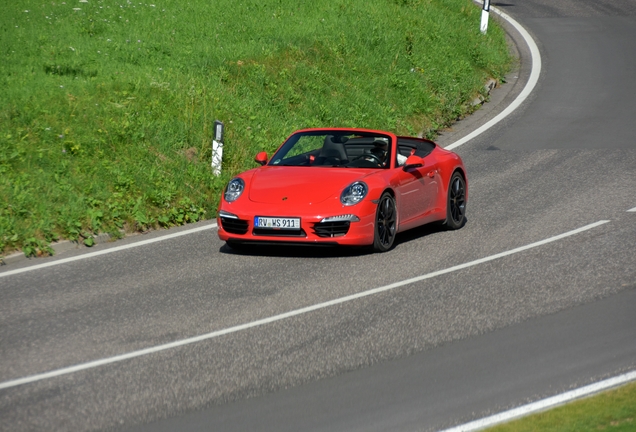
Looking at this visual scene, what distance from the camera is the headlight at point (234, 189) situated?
11797 millimetres

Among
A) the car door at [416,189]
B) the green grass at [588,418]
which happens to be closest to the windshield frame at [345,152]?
the car door at [416,189]

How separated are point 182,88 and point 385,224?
6.70 m

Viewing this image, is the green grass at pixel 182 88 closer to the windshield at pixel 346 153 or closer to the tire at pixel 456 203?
the windshield at pixel 346 153

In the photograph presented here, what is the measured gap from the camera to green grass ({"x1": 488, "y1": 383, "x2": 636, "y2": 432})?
5832 millimetres

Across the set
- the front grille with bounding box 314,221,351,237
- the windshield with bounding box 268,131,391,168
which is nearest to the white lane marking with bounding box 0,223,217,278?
the windshield with bounding box 268,131,391,168

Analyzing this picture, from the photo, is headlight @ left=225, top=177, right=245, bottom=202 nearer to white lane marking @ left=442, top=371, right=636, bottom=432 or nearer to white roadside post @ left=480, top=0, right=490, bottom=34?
white lane marking @ left=442, top=371, right=636, bottom=432

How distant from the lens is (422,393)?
686 cm

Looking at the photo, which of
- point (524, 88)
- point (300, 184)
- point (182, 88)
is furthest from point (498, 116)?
point (300, 184)

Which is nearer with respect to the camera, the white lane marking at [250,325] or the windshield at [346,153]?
the white lane marking at [250,325]

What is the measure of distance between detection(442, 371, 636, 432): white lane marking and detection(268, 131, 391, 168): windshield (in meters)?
5.76

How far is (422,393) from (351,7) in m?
20.1

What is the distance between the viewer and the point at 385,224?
11820mm

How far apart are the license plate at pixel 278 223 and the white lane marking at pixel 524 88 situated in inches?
336

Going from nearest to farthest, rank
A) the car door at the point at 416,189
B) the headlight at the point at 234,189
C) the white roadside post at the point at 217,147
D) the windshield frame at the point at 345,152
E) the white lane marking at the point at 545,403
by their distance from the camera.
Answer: the white lane marking at the point at 545,403 → the headlight at the point at 234,189 → the car door at the point at 416,189 → the windshield frame at the point at 345,152 → the white roadside post at the point at 217,147
